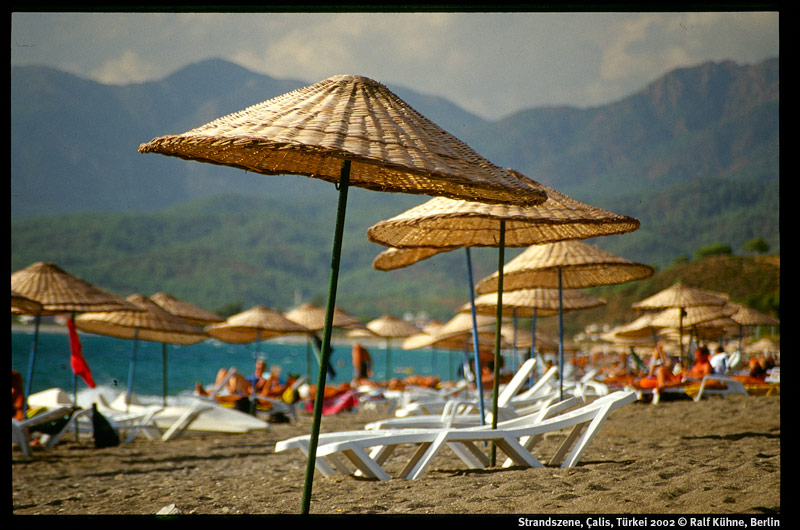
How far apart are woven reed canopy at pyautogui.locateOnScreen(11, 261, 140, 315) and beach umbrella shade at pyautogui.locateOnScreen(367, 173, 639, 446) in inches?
170

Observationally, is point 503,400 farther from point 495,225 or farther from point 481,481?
point 481,481

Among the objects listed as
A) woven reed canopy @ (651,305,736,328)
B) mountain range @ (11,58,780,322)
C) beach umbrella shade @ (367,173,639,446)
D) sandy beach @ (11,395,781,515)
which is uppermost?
mountain range @ (11,58,780,322)

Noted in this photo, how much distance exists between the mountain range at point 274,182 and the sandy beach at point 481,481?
272 ft

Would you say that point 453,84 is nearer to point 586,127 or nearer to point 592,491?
point 592,491

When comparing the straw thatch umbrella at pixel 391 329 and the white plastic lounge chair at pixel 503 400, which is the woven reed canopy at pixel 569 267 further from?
the straw thatch umbrella at pixel 391 329

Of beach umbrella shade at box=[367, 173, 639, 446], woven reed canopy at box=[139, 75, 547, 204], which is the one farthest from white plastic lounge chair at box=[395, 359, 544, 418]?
woven reed canopy at box=[139, 75, 547, 204]

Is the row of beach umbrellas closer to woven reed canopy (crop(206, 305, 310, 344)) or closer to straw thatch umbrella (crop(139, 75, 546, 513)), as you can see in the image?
straw thatch umbrella (crop(139, 75, 546, 513))

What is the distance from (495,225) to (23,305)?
4935 millimetres

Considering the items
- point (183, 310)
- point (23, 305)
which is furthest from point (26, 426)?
point (183, 310)

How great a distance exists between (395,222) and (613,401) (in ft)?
5.29

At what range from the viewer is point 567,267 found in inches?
226

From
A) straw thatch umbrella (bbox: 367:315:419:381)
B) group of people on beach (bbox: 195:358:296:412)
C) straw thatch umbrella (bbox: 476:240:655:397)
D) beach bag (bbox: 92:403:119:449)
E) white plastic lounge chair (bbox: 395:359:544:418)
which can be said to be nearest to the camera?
white plastic lounge chair (bbox: 395:359:544:418)

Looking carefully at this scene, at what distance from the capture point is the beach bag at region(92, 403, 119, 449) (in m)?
7.67
